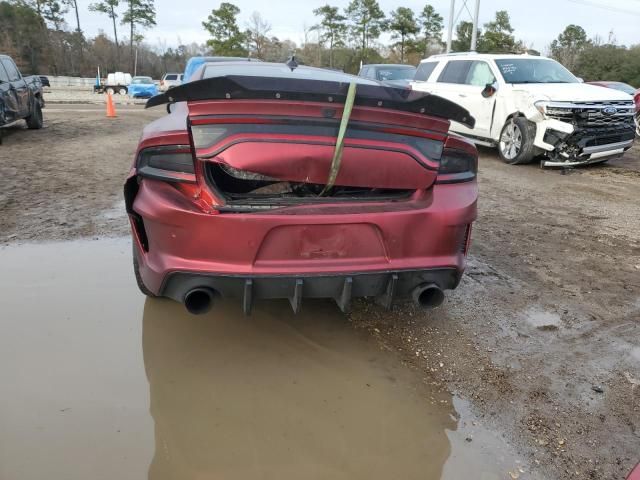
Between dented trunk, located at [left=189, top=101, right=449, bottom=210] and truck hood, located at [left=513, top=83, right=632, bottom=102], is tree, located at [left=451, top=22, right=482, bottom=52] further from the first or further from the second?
dented trunk, located at [left=189, top=101, right=449, bottom=210]

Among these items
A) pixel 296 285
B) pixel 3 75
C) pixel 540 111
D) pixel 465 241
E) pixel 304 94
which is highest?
pixel 304 94

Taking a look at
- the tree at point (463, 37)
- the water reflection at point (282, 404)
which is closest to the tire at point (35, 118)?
the water reflection at point (282, 404)

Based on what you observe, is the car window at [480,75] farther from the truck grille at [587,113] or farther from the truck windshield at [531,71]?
the truck grille at [587,113]

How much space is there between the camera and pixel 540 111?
8.17m

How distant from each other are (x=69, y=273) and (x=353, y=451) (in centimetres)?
Result: 266

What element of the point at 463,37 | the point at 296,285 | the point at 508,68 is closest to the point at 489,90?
the point at 508,68

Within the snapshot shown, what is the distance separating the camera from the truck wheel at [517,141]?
852 centimetres

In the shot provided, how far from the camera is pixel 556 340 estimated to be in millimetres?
3090

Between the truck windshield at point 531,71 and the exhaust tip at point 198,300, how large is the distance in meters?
8.31

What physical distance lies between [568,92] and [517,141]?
107 cm

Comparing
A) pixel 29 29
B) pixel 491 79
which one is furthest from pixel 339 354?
pixel 29 29

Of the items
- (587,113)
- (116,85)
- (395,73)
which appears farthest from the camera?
(116,85)

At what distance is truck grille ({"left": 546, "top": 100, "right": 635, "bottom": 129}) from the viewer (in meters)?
7.93

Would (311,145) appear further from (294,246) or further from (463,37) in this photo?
(463,37)
